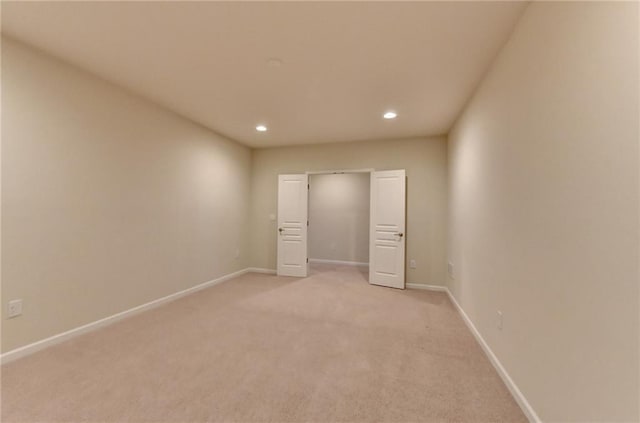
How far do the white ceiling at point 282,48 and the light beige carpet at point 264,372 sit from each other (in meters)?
2.51

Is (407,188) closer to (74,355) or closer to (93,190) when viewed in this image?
(93,190)

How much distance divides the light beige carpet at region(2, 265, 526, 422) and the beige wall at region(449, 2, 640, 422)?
0.48 metres

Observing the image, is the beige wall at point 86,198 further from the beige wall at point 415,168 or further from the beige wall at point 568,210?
the beige wall at point 568,210

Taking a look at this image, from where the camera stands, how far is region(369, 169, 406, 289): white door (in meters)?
4.49

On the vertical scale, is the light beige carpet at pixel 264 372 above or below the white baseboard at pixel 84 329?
below

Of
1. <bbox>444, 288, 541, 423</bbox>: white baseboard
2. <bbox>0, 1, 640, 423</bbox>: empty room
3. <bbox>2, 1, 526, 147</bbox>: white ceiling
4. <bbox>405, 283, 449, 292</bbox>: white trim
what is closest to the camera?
<bbox>0, 1, 640, 423</bbox>: empty room

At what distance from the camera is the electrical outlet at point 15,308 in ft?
7.00

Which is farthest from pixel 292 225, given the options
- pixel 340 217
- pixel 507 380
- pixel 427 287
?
pixel 507 380

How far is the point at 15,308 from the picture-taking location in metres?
2.16

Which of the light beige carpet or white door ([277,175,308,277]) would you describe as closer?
the light beige carpet

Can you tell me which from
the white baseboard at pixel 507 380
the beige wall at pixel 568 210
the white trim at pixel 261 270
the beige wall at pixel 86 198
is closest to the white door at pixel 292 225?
the white trim at pixel 261 270

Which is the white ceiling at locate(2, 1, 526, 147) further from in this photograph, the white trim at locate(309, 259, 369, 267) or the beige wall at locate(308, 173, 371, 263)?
the white trim at locate(309, 259, 369, 267)

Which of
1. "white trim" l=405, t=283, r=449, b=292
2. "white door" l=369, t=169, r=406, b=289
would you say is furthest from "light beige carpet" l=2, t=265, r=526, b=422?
"white door" l=369, t=169, r=406, b=289

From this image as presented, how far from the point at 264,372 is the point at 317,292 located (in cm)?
219
